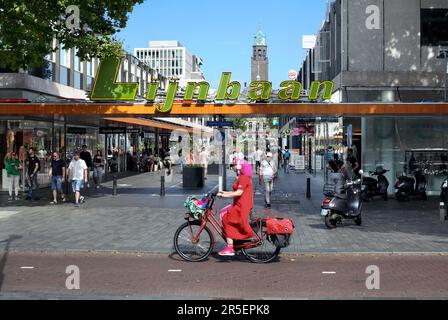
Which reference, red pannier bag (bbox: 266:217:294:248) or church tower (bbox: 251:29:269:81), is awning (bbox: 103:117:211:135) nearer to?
red pannier bag (bbox: 266:217:294:248)

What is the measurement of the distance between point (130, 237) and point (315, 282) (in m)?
5.37

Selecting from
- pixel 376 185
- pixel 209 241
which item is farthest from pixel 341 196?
pixel 376 185

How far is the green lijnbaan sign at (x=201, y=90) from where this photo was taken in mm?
21031

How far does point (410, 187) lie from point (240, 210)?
12375mm

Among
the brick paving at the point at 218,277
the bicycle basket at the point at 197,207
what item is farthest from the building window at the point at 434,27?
the bicycle basket at the point at 197,207

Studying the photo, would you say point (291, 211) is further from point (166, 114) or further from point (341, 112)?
point (166, 114)

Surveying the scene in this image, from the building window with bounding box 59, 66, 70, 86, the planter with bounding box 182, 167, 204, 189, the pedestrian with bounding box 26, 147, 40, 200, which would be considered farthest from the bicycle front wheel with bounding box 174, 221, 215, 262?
the building window with bounding box 59, 66, 70, 86

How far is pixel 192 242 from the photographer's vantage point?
9.79 meters

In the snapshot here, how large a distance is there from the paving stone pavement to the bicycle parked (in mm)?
622

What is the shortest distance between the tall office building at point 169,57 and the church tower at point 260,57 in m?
19.8

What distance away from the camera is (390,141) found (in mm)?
22328

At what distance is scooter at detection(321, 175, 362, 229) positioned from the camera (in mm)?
13508

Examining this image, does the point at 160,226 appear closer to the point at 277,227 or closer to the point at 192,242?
the point at 192,242
